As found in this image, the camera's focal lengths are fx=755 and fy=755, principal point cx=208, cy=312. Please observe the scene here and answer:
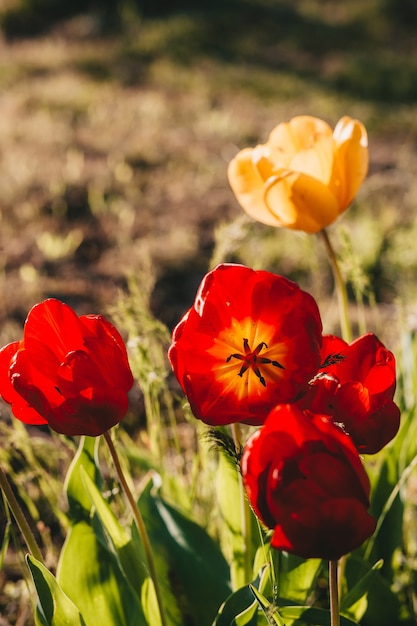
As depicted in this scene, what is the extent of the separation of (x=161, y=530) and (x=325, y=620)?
347 millimetres

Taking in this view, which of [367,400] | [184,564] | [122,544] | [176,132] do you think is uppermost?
[367,400]

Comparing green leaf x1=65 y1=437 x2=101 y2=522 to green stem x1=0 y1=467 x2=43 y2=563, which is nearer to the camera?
green stem x1=0 y1=467 x2=43 y2=563

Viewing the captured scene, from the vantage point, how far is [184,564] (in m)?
1.10

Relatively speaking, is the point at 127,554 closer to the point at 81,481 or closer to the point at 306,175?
the point at 81,481

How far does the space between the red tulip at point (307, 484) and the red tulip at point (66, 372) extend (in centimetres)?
19

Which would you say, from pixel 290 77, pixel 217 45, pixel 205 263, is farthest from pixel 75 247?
pixel 217 45

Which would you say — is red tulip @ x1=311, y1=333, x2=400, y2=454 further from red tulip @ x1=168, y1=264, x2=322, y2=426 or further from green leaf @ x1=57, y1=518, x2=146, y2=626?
green leaf @ x1=57, y1=518, x2=146, y2=626

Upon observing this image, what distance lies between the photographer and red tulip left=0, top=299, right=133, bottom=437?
2.40ft

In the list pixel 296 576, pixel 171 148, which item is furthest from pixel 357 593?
pixel 171 148

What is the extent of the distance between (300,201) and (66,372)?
52 centimetres

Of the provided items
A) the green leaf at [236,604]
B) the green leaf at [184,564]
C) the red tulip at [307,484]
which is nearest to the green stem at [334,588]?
the red tulip at [307,484]

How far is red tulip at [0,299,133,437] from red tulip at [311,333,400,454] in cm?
20

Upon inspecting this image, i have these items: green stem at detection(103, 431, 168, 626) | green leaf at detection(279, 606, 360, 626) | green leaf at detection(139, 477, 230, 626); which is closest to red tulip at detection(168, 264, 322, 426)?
green stem at detection(103, 431, 168, 626)

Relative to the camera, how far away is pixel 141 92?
219 inches
